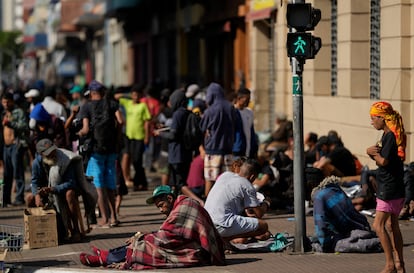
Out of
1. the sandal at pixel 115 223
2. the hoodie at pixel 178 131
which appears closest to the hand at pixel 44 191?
the sandal at pixel 115 223

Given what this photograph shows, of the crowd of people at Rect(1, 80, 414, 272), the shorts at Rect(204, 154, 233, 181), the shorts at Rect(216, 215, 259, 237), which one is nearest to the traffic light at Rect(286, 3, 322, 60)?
the crowd of people at Rect(1, 80, 414, 272)

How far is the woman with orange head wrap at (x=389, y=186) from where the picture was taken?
430 inches

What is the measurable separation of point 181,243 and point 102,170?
3.77 m

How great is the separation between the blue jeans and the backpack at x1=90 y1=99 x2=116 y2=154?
11.3 feet

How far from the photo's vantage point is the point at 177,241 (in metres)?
11.8

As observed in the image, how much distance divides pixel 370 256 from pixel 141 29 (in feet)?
119

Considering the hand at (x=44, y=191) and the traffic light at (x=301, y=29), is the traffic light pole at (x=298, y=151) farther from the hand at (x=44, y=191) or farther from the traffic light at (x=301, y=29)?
the hand at (x=44, y=191)

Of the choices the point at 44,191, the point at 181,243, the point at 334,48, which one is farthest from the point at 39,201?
the point at 334,48

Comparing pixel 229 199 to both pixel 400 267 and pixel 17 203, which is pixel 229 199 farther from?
pixel 17 203

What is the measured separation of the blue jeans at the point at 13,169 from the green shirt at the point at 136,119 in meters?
2.80

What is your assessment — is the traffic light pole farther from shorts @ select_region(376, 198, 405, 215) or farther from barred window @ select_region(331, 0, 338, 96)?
barred window @ select_region(331, 0, 338, 96)

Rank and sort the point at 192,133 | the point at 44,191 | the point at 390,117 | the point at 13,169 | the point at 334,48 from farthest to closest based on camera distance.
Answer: the point at 334,48 → the point at 13,169 → the point at 192,133 → the point at 44,191 → the point at 390,117

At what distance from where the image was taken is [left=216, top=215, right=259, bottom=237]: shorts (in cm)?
1279

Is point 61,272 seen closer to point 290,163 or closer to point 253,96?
point 290,163
